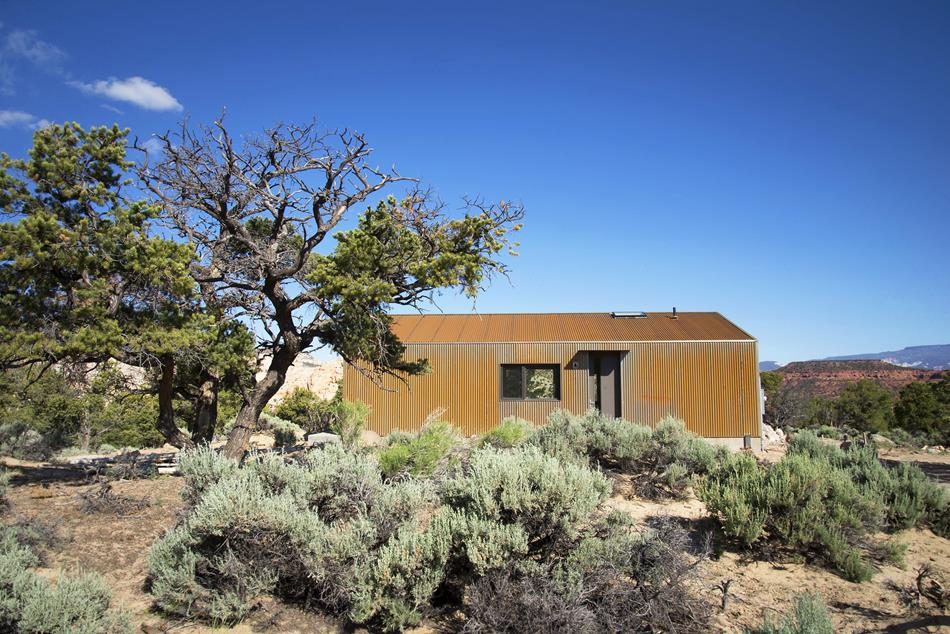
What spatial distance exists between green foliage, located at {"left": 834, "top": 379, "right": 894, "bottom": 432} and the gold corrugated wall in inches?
351

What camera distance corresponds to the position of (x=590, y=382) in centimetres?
1725

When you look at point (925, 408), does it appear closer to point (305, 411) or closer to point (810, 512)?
point (810, 512)

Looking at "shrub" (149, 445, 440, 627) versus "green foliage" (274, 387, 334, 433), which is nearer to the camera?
"shrub" (149, 445, 440, 627)

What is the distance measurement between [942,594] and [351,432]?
1039 cm

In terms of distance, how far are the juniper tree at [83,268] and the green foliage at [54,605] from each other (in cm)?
345

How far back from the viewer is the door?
1717 cm

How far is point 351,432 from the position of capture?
12.6 m

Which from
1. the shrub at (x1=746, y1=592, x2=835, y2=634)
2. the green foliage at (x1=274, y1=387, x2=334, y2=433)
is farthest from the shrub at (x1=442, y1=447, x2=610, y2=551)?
the green foliage at (x1=274, y1=387, x2=334, y2=433)

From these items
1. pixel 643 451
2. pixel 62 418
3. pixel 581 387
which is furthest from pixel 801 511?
pixel 62 418

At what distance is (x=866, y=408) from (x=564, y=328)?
14078 mm

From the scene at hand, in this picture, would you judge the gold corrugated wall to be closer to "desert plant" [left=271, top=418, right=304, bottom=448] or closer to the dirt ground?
"desert plant" [left=271, top=418, right=304, bottom=448]

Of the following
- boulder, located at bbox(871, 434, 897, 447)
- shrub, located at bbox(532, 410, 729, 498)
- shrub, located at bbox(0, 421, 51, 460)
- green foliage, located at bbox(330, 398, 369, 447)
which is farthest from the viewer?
boulder, located at bbox(871, 434, 897, 447)

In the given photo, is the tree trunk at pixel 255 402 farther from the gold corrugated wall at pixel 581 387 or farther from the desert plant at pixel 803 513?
the gold corrugated wall at pixel 581 387

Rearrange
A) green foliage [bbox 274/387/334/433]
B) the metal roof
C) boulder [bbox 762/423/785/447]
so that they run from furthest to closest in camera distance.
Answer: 1. green foliage [bbox 274/387/334/433]
2. boulder [bbox 762/423/785/447]
3. the metal roof
